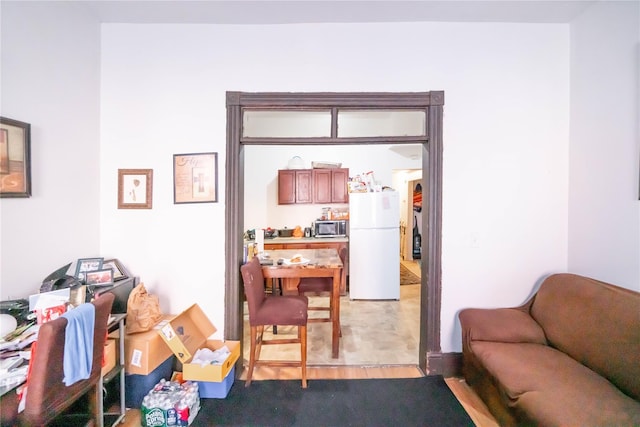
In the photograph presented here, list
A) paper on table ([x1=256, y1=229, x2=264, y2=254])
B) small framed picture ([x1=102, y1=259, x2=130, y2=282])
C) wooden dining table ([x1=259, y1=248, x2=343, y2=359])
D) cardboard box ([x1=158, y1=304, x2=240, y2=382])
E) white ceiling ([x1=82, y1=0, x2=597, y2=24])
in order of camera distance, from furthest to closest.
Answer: paper on table ([x1=256, y1=229, x2=264, y2=254]) < wooden dining table ([x1=259, y1=248, x2=343, y2=359]) < small framed picture ([x1=102, y1=259, x2=130, y2=282]) < white ceiling ([x1=82, y1=0, x2=597, y2=24]) < cardboard box ([x1=158, y1=304, x2=240, y2=382])

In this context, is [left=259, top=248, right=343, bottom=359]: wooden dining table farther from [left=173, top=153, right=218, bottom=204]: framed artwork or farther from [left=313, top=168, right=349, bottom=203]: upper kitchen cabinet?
[left=313, top=168, right=349, bottom=203]: upper kitchen cabinet

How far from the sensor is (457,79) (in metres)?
2.16

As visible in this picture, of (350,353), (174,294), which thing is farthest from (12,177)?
(350,353)

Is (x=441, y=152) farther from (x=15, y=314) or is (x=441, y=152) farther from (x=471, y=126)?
(x=15, y=314)

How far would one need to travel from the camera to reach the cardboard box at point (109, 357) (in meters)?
1.54

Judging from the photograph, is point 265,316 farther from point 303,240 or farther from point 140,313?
point 303,240

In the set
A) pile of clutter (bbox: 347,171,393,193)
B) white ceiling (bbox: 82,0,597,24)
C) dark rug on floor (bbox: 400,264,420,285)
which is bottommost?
dark rug on floor (bbox: 400,264,420,285)

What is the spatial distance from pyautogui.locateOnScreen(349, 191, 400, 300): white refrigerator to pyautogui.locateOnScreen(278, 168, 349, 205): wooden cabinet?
863 mm

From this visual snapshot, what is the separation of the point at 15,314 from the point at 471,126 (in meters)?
3.39

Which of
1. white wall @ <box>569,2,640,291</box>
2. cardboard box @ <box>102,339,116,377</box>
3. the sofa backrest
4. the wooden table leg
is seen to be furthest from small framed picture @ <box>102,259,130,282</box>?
white wall @ <box>569,2,640,291</box>

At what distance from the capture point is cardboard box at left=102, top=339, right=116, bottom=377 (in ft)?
5.06

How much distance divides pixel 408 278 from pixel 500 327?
3332mm

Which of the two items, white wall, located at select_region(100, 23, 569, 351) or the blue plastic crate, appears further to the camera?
white wall, located at select_region(100, 23, 569, 351)

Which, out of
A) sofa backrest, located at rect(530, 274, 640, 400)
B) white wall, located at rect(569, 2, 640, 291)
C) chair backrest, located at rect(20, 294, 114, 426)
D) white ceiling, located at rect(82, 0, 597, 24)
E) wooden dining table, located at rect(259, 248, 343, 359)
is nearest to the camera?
chair backrest, located at rect(20, 294, 114, 426)
